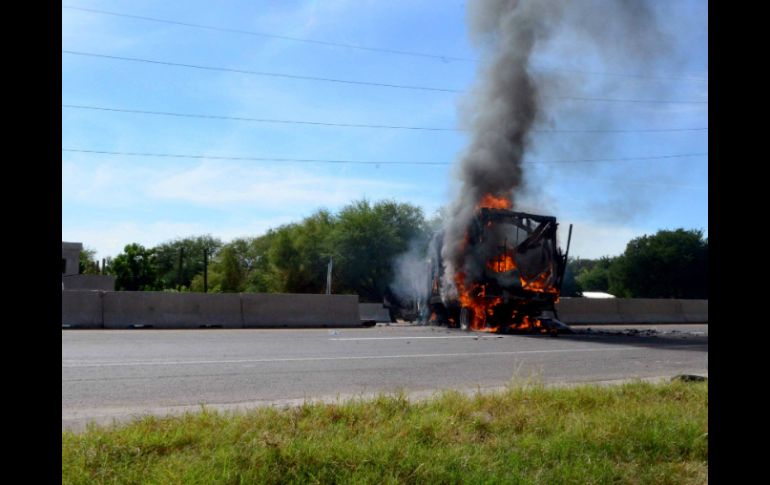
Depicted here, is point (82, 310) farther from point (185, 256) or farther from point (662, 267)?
→ point (185, 256)

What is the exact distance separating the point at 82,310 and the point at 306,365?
10.7 metres

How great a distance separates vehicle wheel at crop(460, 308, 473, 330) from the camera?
19311 millimetres

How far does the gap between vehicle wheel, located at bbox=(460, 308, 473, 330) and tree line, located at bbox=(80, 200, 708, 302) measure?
24.4ft

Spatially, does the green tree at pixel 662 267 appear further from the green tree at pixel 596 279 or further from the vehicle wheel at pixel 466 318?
the vehicle wheel at pixel 466 318

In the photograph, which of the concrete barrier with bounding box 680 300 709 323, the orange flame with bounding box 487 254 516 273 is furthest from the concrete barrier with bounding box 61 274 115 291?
the concrete barrier with bounding box 680 300 709 323

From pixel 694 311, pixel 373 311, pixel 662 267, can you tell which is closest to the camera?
pixel 373 311

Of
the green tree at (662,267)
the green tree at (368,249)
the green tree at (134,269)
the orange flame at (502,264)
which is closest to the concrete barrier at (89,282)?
the green tree at (134,269)

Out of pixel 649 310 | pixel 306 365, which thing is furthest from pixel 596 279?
pixel 306 365

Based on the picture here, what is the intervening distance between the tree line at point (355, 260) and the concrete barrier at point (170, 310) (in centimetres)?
813

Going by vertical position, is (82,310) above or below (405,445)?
below

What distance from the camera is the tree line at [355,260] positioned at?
142 ft

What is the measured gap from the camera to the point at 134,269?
48250 mm
